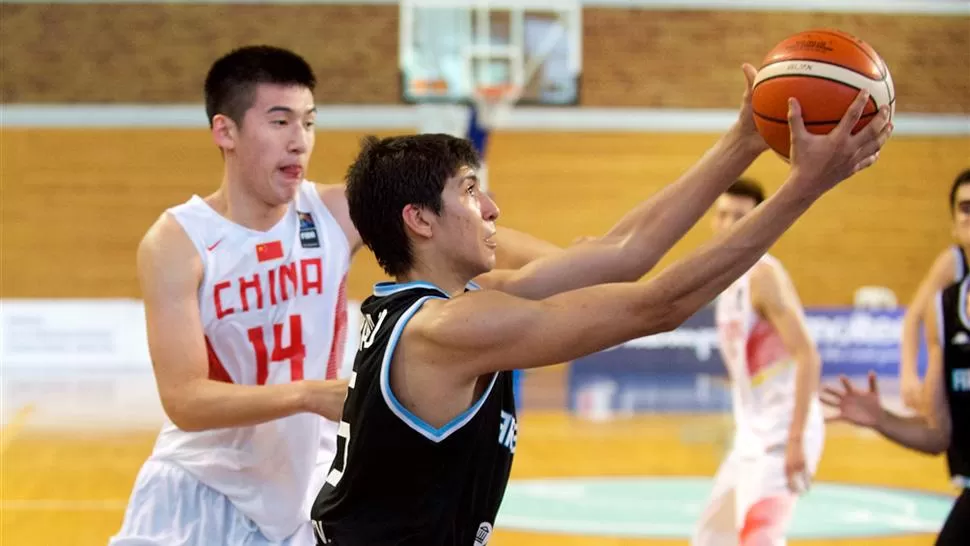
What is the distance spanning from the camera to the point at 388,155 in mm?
2559

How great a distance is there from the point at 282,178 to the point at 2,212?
13540 millimetres

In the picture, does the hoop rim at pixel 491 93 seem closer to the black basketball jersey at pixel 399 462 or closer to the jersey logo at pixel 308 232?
the jersey logo at pixel 308 232

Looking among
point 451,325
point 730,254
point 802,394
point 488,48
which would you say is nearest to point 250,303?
point 451,325

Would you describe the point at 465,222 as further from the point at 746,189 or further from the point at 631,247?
the point at 746,189

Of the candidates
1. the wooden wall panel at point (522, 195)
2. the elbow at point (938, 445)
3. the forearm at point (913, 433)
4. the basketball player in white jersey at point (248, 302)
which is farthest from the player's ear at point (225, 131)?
the wooden wall panel at point (522, 195)

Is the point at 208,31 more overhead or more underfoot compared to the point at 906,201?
more overhead

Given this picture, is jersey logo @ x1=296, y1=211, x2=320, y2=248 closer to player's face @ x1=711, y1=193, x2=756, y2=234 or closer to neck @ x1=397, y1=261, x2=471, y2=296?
neck @ x1=397, y1=261, x2=471, y2=296

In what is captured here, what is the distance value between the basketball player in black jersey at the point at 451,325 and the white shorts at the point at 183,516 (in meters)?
0.84

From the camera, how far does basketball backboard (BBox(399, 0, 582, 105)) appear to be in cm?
1393

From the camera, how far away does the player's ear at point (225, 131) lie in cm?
348

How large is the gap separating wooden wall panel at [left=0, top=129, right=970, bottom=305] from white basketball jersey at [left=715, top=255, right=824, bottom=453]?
9906 millimetres

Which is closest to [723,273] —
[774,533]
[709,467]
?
[774,533]

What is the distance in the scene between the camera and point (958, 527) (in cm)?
404

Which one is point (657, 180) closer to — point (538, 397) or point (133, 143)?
point (538, 397)
